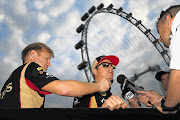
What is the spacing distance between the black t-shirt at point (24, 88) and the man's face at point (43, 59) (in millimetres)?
523

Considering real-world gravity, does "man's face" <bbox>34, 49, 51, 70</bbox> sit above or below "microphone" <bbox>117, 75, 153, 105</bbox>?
above

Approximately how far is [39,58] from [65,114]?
1694mm

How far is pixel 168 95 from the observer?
4.52 feet

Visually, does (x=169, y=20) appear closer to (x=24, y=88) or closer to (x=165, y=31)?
(x=165, y=31)

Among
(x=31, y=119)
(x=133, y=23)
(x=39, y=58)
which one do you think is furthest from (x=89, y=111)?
(x=133, y=23)

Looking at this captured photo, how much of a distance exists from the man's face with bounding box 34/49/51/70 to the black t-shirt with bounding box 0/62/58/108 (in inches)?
20.6

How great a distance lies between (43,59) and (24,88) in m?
0.74

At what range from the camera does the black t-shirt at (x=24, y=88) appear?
1857 millimetres

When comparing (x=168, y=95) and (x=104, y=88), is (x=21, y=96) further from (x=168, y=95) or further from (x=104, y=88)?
(x=168, y=95)

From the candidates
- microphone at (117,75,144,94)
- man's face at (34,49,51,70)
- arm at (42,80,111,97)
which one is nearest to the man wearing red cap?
microphone at (117,75,144,94)

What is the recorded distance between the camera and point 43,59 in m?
2.56

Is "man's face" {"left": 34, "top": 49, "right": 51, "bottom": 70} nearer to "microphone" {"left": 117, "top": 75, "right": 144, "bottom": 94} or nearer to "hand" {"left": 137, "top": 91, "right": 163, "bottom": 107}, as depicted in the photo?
"microphone" {"left": 117, "top": 75, "right": 144, "bottom": 94}

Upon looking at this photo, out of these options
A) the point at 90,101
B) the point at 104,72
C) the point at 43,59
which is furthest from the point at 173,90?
the point at 104,72

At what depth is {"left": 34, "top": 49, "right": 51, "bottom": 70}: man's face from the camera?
99.5 inches
